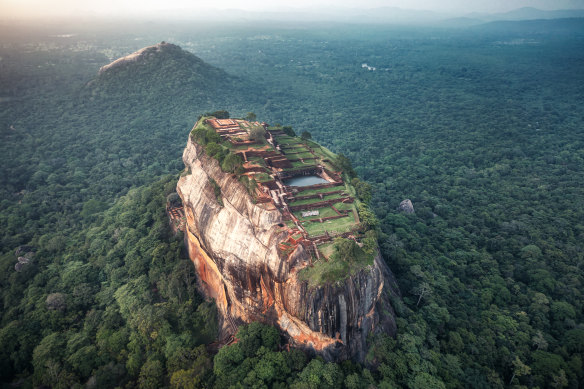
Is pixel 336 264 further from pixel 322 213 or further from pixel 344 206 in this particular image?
pixel 344 206

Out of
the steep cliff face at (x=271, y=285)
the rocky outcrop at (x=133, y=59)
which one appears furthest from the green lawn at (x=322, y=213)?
the rocky outcrop at (x=133, y=59)

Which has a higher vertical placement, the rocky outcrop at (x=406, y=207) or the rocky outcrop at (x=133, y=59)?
the rocky outcrop at (x=133, y=59)

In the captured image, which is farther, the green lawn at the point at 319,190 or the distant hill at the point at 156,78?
the distant hill at the point at 156,78

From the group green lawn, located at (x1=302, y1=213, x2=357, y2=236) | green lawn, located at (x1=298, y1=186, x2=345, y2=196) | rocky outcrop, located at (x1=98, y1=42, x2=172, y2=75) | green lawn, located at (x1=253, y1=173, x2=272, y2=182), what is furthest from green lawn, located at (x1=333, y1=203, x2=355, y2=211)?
rocky outcrop, located at (x1=98, y1=42, x2=172, y2=75)

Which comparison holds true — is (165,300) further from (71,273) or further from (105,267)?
(71,273)

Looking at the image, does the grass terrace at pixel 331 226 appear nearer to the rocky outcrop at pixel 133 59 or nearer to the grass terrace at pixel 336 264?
the grass terrace at pixel 336 264

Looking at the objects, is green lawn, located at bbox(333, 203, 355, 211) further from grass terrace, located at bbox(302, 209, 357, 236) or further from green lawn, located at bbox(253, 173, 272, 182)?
green lawn, located at bbox(253, 173, 272, 182)

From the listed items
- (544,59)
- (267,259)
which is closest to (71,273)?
(267,259)
